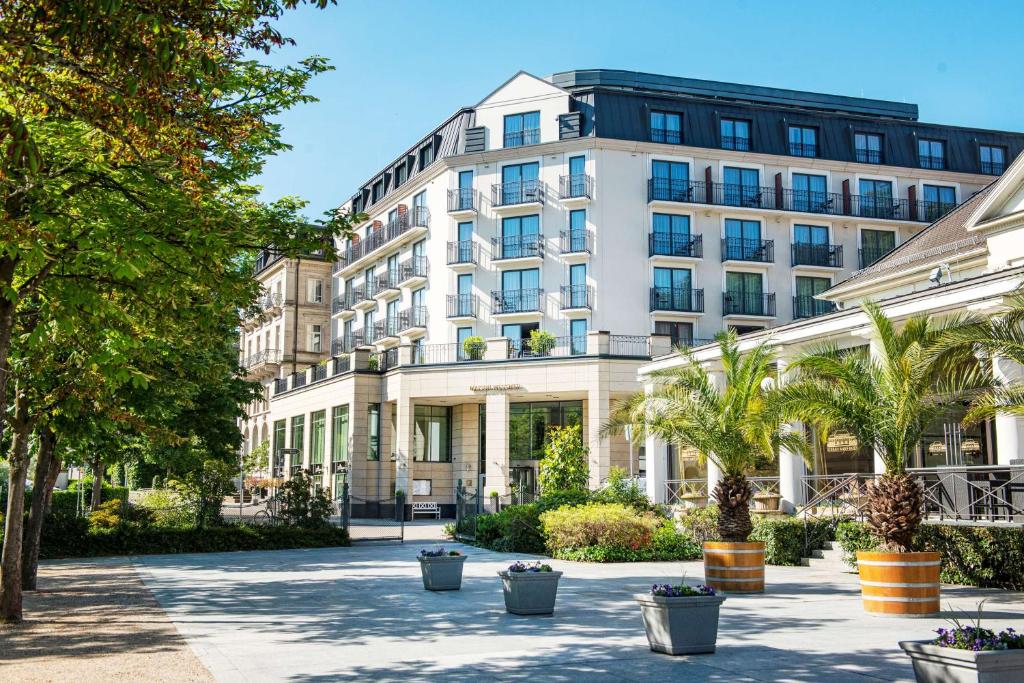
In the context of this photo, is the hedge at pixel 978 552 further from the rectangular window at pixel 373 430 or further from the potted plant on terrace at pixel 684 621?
the rectangular window at pixel 373 430

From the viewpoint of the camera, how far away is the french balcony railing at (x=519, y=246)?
4556 cm

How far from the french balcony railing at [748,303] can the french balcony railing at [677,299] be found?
1.53 metres

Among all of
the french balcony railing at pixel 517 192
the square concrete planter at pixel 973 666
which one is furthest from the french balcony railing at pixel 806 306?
the square concrete planter at pixel 973 666

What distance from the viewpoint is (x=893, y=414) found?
15.0 m

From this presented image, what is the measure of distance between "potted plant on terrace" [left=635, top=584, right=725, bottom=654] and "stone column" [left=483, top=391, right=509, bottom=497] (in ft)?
103

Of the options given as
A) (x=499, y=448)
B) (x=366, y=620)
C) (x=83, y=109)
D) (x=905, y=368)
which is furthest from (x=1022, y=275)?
(x=499, y=448)

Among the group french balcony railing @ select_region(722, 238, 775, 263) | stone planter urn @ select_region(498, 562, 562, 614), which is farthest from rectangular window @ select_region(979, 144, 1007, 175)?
stone planter urn @ select_region(498, 562, 562, 614)

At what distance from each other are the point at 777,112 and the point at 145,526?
35712 mm

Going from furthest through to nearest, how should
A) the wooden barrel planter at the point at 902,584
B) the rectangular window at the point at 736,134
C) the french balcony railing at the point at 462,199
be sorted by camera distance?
the french balcony railing at the point at 462,199 → the rectangular window at the point at 736,134 → the wooden barrel planter at the point at 902,584

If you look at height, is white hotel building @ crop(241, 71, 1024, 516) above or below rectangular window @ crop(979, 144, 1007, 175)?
below

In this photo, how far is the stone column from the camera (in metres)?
42.1

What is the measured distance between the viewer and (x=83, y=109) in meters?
9.91

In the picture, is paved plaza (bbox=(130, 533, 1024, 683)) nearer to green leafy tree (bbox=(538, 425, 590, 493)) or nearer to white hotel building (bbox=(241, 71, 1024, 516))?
green leafy tree (bbox=(538, 425, 590, 493))

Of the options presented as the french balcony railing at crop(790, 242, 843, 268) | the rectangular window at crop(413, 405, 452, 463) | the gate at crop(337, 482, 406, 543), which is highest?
the french balcony railing at crop(790, 242, 843, 268)
